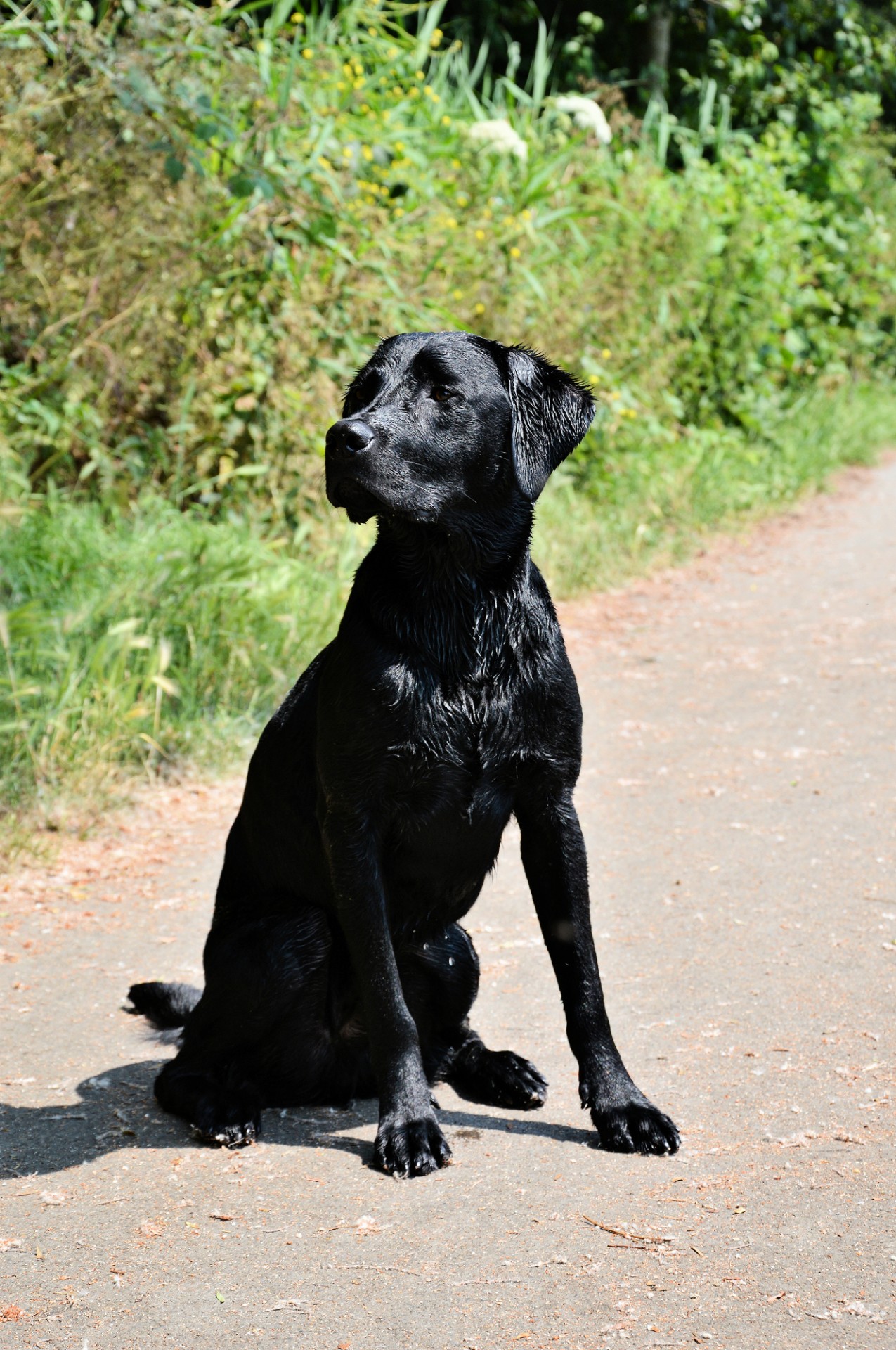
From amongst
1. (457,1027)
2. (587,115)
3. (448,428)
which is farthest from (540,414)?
(587,115)

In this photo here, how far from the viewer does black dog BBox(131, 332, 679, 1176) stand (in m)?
2.75

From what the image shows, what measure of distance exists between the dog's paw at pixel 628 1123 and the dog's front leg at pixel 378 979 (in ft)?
1.02

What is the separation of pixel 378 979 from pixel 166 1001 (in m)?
0.85

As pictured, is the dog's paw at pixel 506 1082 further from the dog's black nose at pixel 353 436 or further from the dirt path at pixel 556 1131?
the dog's black nose at pixel 353 436

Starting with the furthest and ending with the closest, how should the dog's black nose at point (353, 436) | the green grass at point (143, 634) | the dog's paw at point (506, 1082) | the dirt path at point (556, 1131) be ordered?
the green grass at point (143, 634), the dog's paw at point (506, 1082), the dog's black nose at point (353, 436), the dirt path at point (556, 1131)

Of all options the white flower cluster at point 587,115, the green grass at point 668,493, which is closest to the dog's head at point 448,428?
the green grass at point 668,493

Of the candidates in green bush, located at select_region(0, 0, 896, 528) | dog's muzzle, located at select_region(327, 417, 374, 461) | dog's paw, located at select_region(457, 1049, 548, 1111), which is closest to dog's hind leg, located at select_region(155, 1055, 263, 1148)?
dog's paw, located at select_region(457, 1049, 548, 1111)

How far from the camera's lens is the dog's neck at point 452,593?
9.15ft

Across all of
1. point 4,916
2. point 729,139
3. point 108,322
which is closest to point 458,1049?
point 4,916

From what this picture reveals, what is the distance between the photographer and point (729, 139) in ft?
41.4

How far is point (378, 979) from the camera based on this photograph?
110 inches

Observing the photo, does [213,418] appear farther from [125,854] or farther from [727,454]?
[727,454]

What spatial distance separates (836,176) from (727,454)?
4.70 metres

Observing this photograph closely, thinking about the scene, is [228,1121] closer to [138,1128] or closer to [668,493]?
[138,1128]
